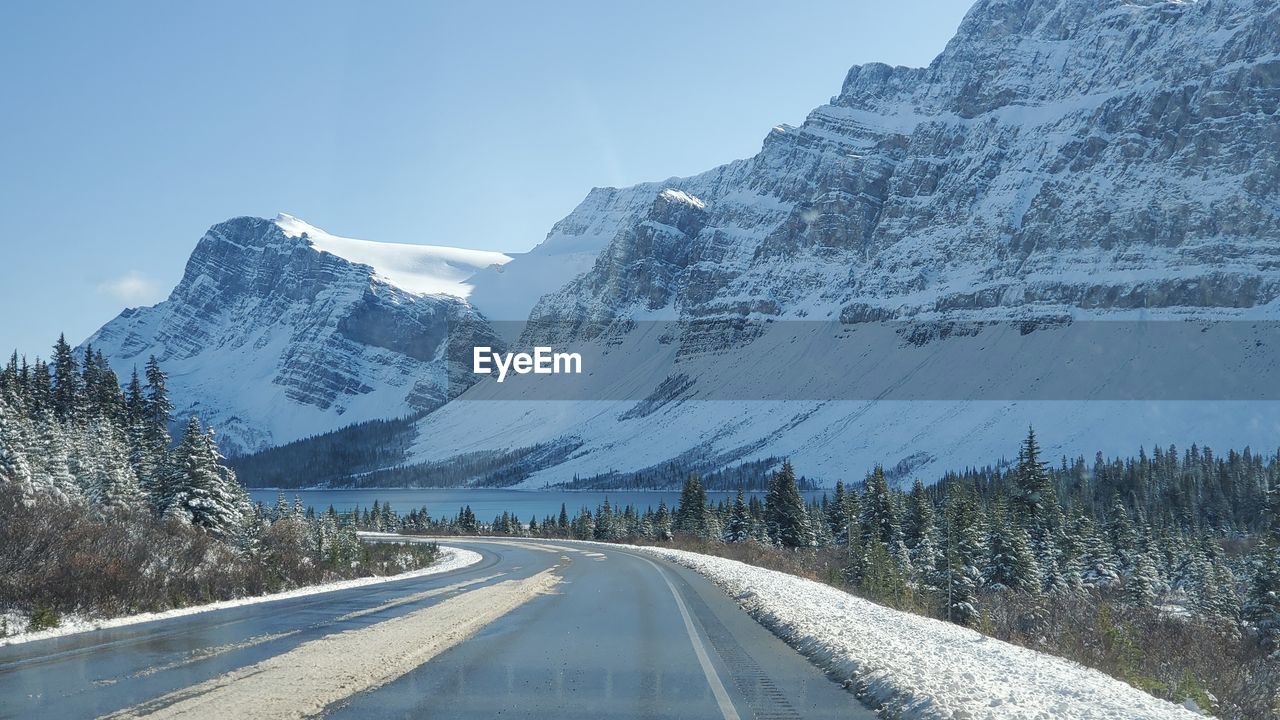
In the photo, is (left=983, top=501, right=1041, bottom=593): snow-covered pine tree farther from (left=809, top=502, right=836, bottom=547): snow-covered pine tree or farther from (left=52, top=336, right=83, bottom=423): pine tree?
(left=52, top=336, right=83, bottom=423): pine tree

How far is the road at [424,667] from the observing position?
8.93 meters

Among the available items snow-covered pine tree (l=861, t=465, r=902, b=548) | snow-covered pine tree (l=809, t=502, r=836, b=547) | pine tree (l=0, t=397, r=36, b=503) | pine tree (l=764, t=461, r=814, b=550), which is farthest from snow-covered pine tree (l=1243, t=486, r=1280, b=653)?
pine tree (l=0, t=397, r=36, b=503)

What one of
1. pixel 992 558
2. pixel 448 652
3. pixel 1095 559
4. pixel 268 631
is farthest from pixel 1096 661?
pixel 1095 559

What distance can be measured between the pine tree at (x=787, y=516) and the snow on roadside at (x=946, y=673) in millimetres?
55876

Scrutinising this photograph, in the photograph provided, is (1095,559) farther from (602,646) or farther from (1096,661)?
(602,646)

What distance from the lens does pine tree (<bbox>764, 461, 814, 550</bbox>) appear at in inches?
2889

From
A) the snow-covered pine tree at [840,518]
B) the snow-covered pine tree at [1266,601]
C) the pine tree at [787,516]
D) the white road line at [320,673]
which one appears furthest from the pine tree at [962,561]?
the white road line at [320,673]

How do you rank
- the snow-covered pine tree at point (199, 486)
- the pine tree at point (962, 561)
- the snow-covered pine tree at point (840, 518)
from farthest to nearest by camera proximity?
the snow-covered pine tree at point (840, 518)
the snow-covered pine tree at point (199, 486)
the pine tree at point (962, 561)

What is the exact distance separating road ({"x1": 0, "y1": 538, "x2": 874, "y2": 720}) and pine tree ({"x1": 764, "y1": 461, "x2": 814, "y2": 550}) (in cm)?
5604

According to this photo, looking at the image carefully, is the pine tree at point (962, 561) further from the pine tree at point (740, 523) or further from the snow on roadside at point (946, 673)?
the pine tree at point (740, 523)

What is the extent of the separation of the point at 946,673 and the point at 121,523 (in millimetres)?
22039

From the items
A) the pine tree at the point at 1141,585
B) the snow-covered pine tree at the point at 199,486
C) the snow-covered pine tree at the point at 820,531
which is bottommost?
the pine tree at the point at 1141,585

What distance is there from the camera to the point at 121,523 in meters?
24.2

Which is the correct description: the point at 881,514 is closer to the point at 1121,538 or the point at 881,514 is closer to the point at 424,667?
the point at 1121,538
